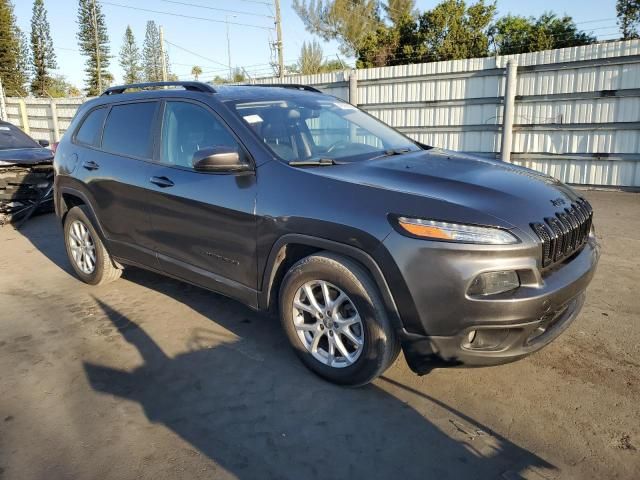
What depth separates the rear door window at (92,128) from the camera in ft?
15.6

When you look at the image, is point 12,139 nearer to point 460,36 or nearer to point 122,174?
point 122,174

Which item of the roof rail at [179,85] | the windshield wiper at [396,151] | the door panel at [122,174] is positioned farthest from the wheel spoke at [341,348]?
the roof rail at [179,85]

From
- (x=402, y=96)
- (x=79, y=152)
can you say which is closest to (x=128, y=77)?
(x=402, y=96)

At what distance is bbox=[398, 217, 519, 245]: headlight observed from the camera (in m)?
2.54

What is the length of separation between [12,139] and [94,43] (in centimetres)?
4571

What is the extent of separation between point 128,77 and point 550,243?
60946 millimetres

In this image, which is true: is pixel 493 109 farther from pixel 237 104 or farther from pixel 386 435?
pixel 386 435

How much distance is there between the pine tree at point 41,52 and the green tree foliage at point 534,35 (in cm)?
4162

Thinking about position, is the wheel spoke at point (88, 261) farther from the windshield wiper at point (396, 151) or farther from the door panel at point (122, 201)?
the windshield wiper at point (396, 151)

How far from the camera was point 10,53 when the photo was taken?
4459 cm

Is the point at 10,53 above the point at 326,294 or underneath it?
above

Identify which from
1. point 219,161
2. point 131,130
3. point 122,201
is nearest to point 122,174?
point 122,201

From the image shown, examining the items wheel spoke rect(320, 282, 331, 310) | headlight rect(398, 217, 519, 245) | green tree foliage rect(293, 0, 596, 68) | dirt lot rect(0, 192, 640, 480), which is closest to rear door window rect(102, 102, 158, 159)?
dirt lot rect(0, 192, 640, 480)

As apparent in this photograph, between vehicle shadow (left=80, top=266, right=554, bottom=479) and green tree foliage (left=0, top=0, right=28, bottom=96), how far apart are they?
5036 cm
